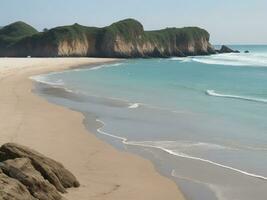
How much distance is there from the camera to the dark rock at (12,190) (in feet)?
24.0

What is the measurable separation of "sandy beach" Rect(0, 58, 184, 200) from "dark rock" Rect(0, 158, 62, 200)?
1.04 metres

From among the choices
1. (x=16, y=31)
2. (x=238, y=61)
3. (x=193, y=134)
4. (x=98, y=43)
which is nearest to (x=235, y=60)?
(x=238, y=61)

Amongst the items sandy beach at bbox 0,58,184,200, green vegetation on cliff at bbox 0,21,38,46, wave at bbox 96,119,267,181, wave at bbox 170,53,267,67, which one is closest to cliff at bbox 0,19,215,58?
green vegetation on cliff at bbox 0,21,38,46

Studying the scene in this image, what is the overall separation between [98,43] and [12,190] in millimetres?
118989

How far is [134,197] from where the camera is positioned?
33.5 feet

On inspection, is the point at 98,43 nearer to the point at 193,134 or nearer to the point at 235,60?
the point at 235,60

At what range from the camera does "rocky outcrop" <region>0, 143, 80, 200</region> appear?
26.5 feet

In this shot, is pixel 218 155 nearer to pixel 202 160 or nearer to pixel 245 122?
pixel 202 160

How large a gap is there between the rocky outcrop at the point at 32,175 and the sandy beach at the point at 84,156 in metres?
0.37

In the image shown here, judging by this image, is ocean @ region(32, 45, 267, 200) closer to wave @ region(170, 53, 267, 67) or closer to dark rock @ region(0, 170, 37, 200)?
dark rock @ region(0, 170, 37, 200)

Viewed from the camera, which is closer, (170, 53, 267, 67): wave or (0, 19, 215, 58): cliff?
(170, 53, 267, 67): wave

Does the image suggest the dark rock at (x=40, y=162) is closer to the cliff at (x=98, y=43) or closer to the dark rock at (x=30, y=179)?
the dark rock at (x=30, y=179)

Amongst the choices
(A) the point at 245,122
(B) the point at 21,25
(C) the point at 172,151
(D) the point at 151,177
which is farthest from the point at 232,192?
(B) the point at 21,25

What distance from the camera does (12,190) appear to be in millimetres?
7488
